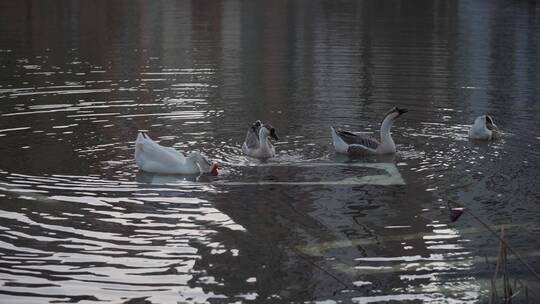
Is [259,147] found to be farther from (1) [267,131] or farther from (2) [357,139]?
(2) [357,139]

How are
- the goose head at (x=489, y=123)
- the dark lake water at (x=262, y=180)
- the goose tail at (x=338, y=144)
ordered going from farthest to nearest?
the goose head at (x=489, y=123), the goose tail at (x=338, y=144), the dark lake water at (x=262, y=180)

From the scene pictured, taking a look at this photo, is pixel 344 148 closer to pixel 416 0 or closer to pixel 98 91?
pixel 98 91

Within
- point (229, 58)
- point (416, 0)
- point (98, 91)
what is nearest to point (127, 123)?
point (98, 91)

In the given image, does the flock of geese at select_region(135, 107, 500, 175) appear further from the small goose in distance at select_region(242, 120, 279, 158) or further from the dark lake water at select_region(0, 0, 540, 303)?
the dark lake water at select_region(0, 0, 540, 303)

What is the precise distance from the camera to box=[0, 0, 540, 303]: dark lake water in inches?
363

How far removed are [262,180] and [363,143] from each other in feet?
7.12

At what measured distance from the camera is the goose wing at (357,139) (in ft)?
47.9

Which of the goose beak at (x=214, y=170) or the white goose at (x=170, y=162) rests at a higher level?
the white goose at (x=170, y=162)

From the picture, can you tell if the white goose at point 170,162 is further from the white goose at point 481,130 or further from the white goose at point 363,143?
the white goose at point 481,130

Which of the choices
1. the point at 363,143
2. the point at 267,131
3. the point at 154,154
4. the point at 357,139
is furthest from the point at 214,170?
the point at 363,143

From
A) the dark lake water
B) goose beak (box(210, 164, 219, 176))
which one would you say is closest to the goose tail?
the dark lake water

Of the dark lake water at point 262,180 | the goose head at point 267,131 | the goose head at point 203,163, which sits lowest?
the dark lake water at point 262,180

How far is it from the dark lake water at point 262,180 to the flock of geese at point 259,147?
151 mm

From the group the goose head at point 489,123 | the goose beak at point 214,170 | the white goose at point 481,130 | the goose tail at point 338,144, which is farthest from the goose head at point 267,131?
the goose head at point 489,123
